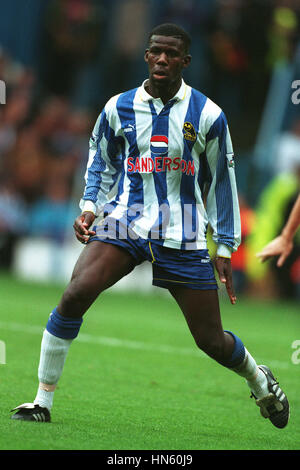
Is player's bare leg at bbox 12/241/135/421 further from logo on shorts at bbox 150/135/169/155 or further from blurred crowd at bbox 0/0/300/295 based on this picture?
blurred crowd at bbox 0/0/300/295

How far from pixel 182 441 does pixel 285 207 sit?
31.0ft

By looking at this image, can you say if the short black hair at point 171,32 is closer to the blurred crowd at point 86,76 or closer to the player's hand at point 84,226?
the player's hand at point 84,226

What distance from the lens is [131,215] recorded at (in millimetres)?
6148

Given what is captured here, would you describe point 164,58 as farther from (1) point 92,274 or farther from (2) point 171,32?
(1) point 92,274

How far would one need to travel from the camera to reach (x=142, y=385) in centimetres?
764

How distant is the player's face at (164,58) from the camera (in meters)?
6.04

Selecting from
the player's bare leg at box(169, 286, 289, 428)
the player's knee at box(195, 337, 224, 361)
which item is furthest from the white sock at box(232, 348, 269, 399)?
the player's knee at box(195, 337, 224, 361)

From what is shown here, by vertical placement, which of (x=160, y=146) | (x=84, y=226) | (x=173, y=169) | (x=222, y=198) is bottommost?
(x=84, y=226)

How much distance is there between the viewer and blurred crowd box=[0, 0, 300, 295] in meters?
16.2

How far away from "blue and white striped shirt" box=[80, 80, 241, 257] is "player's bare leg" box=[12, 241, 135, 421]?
26 centimetres

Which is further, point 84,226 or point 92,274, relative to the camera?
point 84,226

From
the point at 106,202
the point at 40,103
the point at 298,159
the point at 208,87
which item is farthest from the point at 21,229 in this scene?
the point at 106,202

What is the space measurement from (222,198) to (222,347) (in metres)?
0.91

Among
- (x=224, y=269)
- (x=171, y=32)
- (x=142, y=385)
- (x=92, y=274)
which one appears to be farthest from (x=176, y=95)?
(x=142, y=385)
